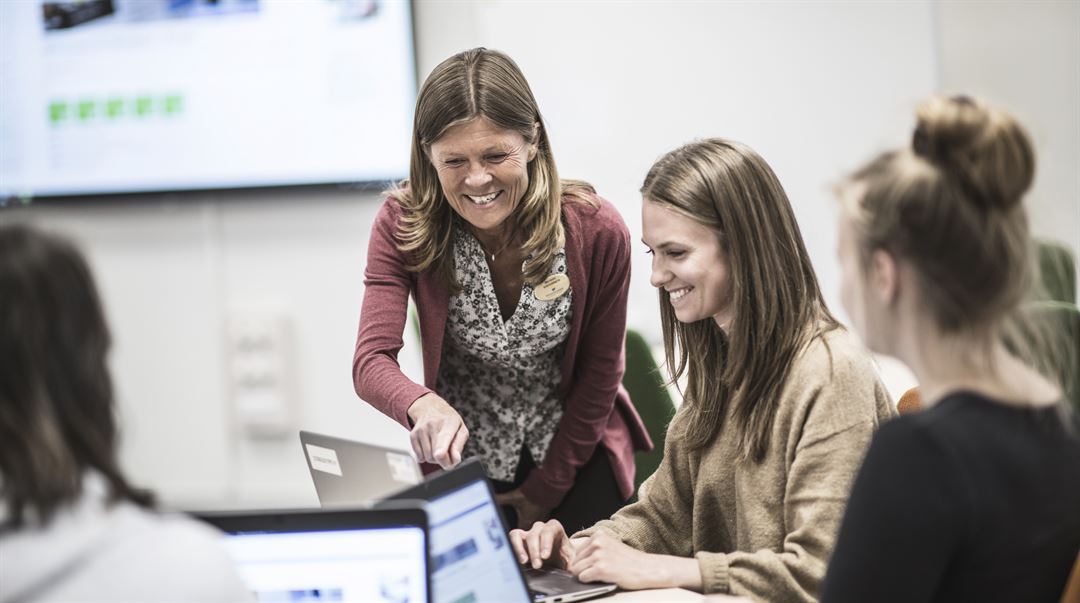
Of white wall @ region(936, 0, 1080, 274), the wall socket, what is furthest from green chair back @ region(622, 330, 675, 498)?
the wall socket

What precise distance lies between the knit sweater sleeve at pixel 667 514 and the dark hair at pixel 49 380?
96 centimetres

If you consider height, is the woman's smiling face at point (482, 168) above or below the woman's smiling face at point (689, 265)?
above

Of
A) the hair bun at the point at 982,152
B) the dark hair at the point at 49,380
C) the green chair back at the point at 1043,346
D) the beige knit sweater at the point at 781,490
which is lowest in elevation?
the beige knit sweater at the point at 781,490

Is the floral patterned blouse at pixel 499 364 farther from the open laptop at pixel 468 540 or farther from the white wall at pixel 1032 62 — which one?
the white wall at pixel 1032 62

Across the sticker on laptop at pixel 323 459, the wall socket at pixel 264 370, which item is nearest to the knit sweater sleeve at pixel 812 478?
the sticker on laptop at pixel 323 459

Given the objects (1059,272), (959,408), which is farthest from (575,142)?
(959,408)

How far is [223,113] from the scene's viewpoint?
10.9ft

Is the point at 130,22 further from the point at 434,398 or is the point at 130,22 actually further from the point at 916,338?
the point at 916,338

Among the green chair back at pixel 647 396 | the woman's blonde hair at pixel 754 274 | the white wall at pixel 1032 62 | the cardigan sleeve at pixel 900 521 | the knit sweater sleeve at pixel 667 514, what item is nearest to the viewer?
the cardigan sleeve at pixel 900 521

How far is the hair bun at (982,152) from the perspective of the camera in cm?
103

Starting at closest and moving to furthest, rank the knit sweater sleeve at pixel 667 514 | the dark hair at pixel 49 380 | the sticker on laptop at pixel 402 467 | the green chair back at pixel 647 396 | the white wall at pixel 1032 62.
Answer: the dark hair at pixel 49 380, the sticker on laptop at pixel 402 467, the knit sweater sleeve at pixel 667 514, the green chair back at pixel 647 396, the white wall at pixel 1032 62

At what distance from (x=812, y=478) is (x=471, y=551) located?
478 millimetres

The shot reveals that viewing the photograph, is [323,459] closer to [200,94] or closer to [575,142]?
[575,142]

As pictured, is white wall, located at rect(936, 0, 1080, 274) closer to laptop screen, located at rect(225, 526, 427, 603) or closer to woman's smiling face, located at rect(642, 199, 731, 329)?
woman's smiling face, located at rect(642, 199, 731, 329)
